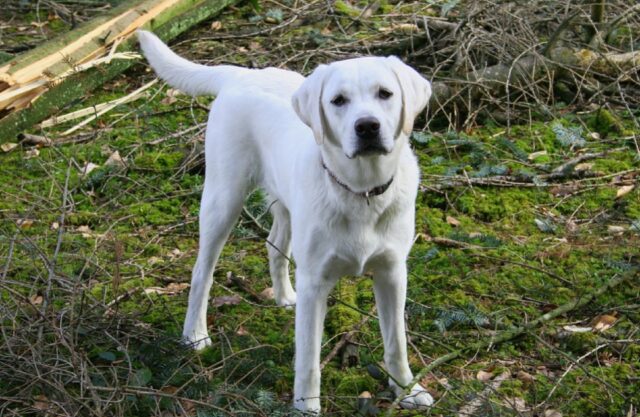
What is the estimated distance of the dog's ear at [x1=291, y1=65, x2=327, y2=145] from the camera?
3816mm

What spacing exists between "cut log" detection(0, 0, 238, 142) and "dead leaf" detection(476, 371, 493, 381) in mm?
3854

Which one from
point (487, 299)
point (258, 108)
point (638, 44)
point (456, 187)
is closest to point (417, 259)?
point (487, 299)

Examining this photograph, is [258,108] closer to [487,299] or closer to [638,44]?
[487,299]

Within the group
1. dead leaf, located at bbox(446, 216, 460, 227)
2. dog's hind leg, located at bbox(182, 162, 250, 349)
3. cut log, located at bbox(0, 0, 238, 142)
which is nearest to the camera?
dog's hind leg, located at bbox(182, 162, 250, 349)

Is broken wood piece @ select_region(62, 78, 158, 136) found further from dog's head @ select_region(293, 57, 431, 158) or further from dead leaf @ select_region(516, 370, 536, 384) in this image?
dead leaf @ select_region(516, 370, 536, 384)

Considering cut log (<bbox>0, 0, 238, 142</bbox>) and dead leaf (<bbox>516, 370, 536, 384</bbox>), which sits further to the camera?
cut log (<bbox>0, 0, 238, 142</bbox>)

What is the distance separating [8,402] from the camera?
3.75 metres

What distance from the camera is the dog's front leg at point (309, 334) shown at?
13.0 ft

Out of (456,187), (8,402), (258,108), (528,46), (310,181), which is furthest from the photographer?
(528,46)

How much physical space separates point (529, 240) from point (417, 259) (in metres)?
0.74

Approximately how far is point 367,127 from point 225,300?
1.95 metres

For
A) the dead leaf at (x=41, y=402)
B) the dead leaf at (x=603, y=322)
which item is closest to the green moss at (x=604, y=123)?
the dead leaf at (x=603, y=322)

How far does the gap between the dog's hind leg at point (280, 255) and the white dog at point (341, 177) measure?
46 centimetres

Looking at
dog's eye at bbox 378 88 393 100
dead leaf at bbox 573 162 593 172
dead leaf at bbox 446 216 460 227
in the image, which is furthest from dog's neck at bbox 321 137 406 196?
dead leaf at bbox 573 162 593 172
